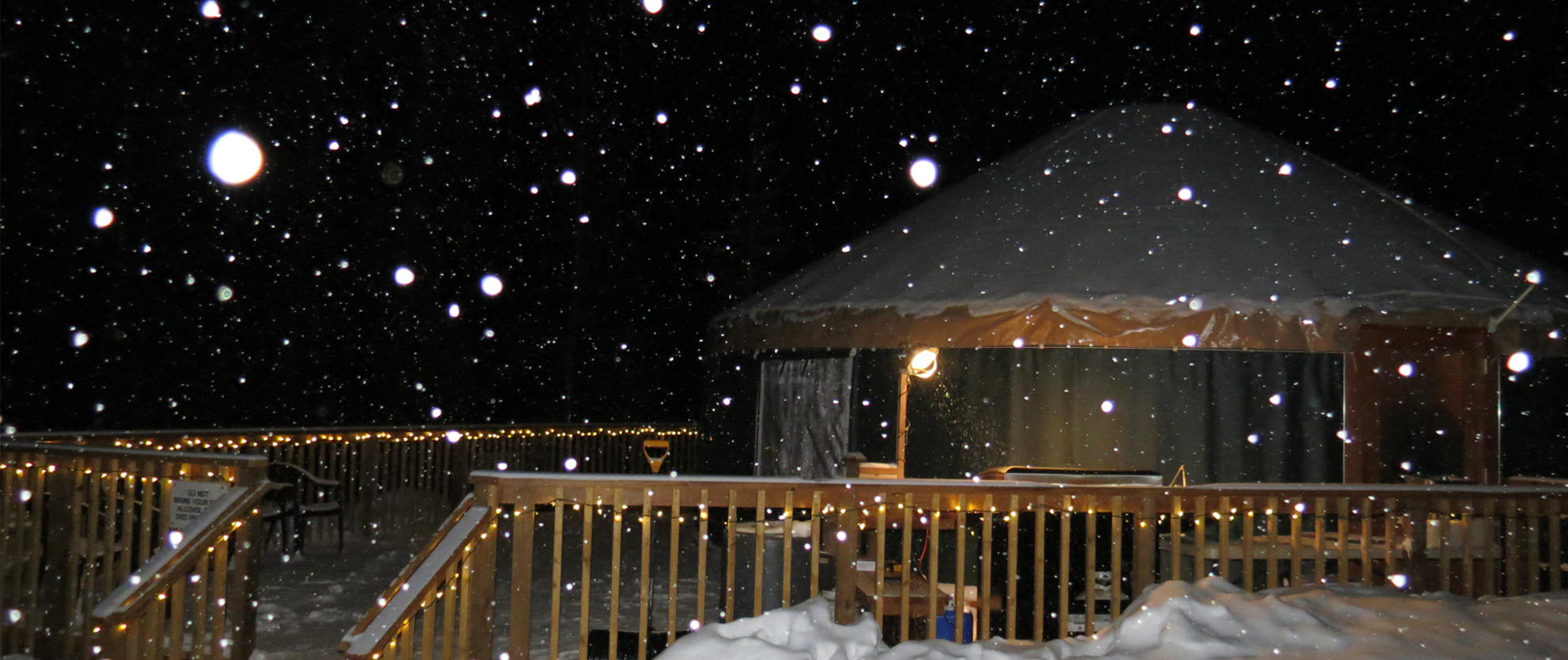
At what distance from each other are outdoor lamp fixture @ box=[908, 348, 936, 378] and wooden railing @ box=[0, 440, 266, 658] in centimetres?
395

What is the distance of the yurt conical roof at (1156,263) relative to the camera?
19.7ft

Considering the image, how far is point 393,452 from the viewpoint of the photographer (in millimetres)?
8523

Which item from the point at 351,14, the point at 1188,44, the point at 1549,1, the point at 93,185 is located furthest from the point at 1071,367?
the point at 351,14

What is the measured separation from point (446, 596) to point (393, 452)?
18.2 feet

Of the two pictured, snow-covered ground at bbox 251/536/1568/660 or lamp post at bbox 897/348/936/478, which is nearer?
snow-covered ground at bbox 251/536/1568/660

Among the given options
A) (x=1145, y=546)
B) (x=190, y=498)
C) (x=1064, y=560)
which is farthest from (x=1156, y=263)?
(x=190, y=498)

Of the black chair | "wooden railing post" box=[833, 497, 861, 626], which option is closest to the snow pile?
"wooden railing post" box=[833, 497, 861, 626]

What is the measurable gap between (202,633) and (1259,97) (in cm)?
1116

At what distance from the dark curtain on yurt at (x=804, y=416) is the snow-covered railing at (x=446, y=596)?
12.6 ft

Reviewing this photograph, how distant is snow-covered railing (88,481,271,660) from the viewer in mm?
A: 3672

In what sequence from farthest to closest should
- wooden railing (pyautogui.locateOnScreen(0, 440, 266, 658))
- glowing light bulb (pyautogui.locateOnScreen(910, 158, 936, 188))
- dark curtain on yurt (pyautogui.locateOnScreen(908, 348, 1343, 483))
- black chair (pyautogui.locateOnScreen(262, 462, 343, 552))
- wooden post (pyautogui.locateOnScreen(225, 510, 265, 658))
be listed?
glowing light bulb (pyautogui.locateOnScreen(910, 158, 936, 188)) < black chair (pyautogui.locateOnScreen(262, 462, 343, 552)) < dark curtain on yurt (pyautogui.locateOnScreen(908, 348, 1343, 483)) < wooden railing (pyautogui.locateOnScreen(0, 440, 266, 658)) < wooden post (pyautogui.locateOnScreen(225, 510, 265, 658))

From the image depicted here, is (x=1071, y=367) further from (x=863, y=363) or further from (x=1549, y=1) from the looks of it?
(x=1549, y=1)

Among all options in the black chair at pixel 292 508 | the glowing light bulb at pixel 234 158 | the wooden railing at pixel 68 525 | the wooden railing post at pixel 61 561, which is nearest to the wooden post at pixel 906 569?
the wooden railing at pixel 68 525

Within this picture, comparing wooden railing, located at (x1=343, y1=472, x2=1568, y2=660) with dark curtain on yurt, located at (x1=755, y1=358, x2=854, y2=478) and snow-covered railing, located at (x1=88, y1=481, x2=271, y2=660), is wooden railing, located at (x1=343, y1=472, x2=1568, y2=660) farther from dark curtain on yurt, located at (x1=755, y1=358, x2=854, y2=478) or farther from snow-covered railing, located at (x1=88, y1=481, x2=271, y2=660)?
→ dark curtain on yurt, located at (x1=755, y1=358, x2=854, y2=478)
